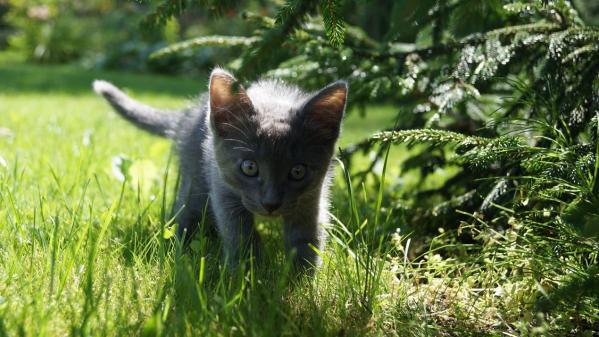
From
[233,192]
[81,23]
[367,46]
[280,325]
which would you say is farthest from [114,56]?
[280,325]

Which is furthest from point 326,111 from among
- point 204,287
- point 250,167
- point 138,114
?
point 138,114

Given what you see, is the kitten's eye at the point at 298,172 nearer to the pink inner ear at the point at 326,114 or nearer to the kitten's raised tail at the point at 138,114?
the pink inner ear at the point at 326,114

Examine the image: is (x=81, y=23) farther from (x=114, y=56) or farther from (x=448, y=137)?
(x=448, y=137)

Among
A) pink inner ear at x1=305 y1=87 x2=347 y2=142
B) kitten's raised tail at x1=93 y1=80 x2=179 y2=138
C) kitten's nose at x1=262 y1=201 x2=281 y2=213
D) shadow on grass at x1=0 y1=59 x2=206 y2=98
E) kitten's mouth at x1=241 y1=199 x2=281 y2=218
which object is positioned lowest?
shadow on grass at x1=0 y1=59 x2=206 y2=98

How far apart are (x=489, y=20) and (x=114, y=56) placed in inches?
364

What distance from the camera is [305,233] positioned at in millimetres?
2125

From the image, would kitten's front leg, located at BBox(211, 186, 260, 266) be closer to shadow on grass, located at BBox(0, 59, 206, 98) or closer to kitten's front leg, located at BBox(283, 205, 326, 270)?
kitten's front leg, located at BBox(283, 205, 326, 270)

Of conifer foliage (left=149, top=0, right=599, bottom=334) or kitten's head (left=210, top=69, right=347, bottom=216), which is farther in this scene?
kitten's head (left=210, top=69, right=347, bottom=216)

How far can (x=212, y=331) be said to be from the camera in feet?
4.65

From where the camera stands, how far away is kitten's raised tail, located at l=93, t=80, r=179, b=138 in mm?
2947

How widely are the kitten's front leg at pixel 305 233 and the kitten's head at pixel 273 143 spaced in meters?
0.06

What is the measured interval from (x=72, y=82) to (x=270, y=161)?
22.3 ft

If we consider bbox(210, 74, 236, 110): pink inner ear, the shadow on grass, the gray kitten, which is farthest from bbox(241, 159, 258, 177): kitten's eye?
the shadow on grass

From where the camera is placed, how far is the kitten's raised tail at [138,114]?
295 centimetres
